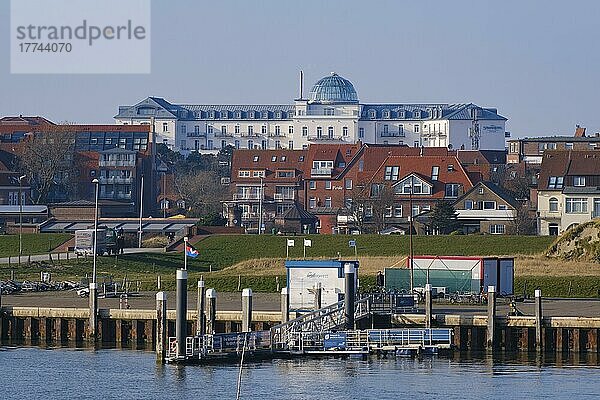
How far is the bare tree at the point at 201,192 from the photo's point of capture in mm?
159375

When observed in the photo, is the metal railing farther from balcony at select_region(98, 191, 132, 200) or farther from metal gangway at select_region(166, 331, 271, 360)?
metal gangway at select_region(166, 331, 271, 360)

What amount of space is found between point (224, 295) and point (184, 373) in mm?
22091

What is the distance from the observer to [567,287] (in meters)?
71.1

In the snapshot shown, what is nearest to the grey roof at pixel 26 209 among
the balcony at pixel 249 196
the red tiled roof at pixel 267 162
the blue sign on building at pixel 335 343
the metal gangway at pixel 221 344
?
the balcony at pixel 249 196

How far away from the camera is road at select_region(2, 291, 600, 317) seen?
59.7 m

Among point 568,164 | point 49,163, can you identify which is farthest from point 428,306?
point 49,163

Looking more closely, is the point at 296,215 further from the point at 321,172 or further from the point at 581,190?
the point at 581,190

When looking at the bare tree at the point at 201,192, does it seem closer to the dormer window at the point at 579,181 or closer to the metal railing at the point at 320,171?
the metal railing at the point at 320,171

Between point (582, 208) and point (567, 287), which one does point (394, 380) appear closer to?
point (567, 287)

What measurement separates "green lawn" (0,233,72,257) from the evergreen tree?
1144 inches

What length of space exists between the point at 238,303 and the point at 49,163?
89146 millimetres

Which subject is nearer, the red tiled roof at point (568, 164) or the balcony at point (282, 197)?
the red tiled roof at point (568, 164)

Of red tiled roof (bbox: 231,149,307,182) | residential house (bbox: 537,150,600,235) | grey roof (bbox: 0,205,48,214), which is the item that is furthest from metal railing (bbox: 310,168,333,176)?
residential house (bbox: 537,150,600,235)

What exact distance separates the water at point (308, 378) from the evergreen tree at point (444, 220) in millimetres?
69381
